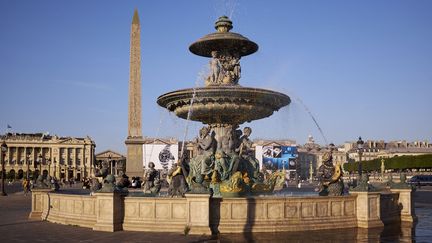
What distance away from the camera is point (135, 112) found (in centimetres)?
4769

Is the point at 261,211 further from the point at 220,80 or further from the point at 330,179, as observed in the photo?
the point at 220,80

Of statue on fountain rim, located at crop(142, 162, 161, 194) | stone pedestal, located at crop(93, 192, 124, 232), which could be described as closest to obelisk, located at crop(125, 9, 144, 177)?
statue on fountain rim, located at crop(142, 162, 161, 194)

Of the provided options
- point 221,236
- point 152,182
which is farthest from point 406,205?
point 152,182

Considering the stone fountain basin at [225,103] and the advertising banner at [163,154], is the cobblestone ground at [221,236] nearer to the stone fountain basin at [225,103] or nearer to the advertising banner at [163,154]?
the stone fountain basin at [225,103]

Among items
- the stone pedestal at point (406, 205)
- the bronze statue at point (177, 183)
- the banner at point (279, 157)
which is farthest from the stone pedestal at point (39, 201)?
the banner at point (279, 157)

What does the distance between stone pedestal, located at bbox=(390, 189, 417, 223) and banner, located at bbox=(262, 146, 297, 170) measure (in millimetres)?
53996

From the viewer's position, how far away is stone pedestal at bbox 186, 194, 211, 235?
1159 centimetres

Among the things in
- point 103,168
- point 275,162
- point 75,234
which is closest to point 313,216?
point 75,234

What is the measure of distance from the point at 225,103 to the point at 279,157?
57.7m

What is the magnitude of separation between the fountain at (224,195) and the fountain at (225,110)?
0.03m

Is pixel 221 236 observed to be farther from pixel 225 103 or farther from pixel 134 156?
pixel 134 156

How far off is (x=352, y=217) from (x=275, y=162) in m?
59.5

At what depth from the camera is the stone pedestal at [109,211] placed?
484 inches

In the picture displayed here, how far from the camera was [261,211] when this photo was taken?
1204 cm
